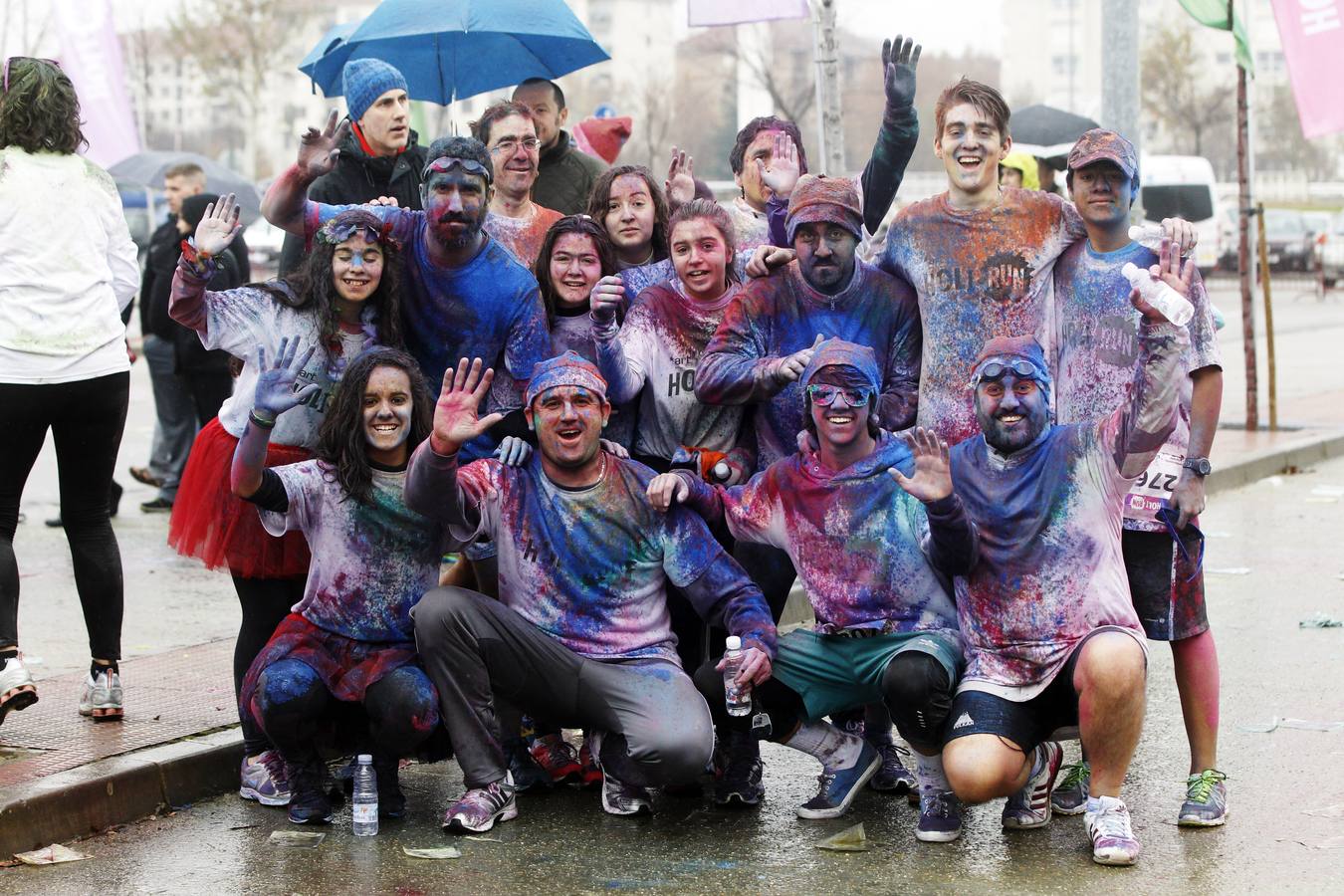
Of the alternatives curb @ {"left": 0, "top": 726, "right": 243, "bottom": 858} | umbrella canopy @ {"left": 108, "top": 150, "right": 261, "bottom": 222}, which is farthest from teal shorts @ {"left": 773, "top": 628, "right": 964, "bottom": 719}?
umbrella canopy @ {"left": 108, "top": 150, "right": 261, "bottom": 222}

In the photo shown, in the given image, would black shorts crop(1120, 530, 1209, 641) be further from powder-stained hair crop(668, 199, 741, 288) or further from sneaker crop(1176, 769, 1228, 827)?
powder-stained hair crop(668, 199, 741, 288)

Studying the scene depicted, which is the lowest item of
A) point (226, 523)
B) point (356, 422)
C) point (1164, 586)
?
point (1164, 586)

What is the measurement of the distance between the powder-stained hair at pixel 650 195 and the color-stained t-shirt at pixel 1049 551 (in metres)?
1.62

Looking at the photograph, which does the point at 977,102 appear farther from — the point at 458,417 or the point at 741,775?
the point at 741,775

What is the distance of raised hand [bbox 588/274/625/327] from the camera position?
17.7 ft

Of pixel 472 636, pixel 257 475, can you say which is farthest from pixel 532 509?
pixel 257 475

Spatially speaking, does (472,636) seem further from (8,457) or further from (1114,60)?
(1114,60)

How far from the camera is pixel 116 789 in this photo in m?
5.14

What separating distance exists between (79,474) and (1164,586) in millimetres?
3434

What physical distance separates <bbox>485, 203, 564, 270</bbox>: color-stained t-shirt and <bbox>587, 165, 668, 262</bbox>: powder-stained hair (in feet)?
0.51

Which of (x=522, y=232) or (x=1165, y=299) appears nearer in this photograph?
(x=1165, y=299)

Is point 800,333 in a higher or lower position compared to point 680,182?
lower

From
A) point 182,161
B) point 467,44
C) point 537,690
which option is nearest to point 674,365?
point 537,690

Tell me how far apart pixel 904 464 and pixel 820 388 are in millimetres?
345
